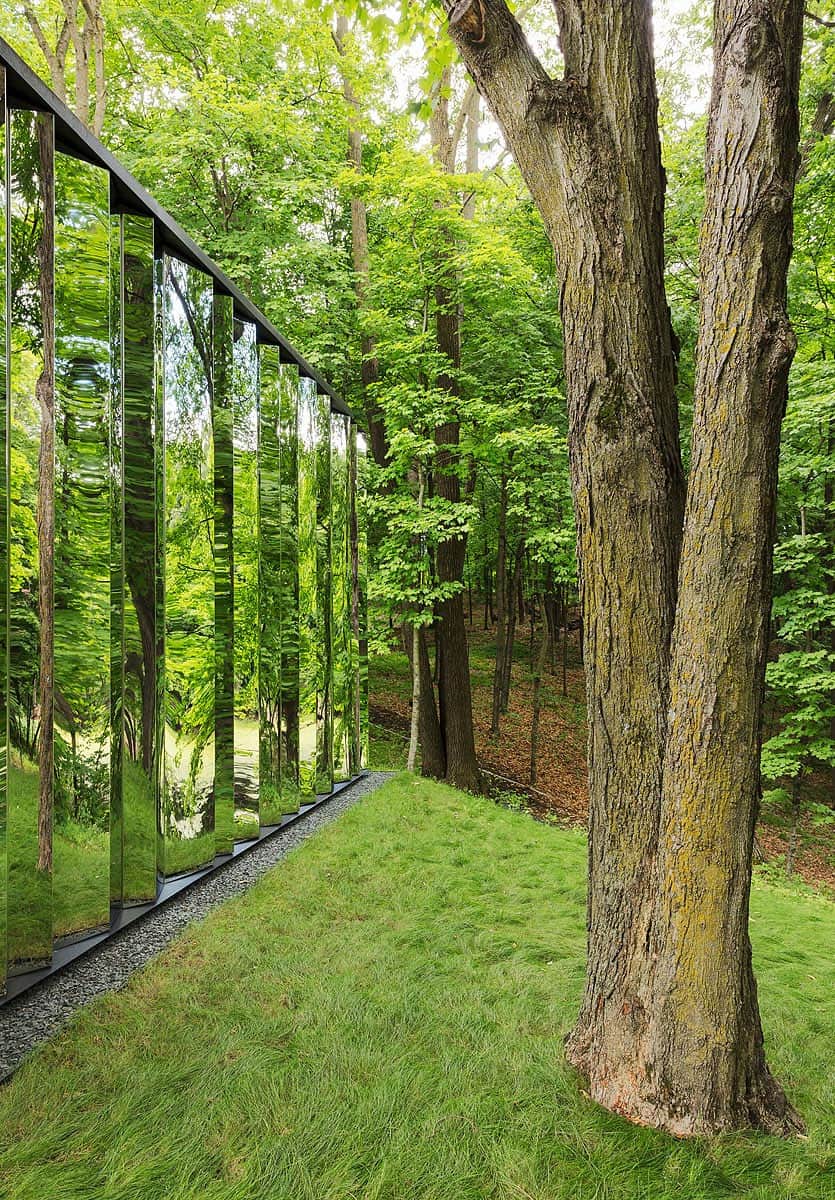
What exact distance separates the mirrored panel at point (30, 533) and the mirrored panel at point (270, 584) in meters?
2.29

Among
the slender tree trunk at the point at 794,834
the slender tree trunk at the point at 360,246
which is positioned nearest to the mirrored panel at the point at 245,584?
the slender tree trunk at the point at 360,246

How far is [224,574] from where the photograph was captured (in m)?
4.61

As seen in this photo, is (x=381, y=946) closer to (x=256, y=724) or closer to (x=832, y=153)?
(x=256, y=724)

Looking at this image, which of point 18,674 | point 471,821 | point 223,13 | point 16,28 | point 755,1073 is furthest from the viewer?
point 223,13

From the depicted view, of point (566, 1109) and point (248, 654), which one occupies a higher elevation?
point (248, 654)

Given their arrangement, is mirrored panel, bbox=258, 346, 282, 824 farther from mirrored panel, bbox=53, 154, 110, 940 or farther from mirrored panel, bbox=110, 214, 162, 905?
mirrored panel, bbox=53, 154, 110, 940

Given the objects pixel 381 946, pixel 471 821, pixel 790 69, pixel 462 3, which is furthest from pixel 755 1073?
pixel 471 821

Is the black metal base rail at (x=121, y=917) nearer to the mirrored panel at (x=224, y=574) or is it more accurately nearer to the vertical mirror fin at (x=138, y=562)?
the vertical mirror fin at (x=138, y=562)

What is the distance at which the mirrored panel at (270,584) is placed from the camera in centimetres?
527

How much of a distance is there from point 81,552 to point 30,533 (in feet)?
0.91

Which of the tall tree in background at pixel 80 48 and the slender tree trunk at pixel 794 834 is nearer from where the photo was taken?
the tall tree in background at pixel 80 48

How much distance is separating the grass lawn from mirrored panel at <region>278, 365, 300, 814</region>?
5.85 ft

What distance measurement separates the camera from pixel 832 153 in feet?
22.9

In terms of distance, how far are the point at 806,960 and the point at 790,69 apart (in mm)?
3866
